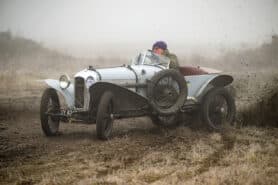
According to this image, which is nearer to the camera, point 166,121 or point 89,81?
point 89,81

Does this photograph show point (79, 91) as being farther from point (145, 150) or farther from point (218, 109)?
point (218, 109)

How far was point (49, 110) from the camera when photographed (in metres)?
9.27

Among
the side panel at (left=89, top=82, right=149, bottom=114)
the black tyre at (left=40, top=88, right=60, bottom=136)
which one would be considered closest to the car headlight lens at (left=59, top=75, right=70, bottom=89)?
the black tyre at (left=40, top=88, right=60, bottom=136)

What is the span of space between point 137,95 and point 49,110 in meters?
1.74

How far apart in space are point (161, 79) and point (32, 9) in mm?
27673

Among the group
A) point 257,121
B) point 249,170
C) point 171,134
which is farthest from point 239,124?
point 249,170

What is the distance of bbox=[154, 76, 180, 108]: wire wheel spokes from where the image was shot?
370 inches

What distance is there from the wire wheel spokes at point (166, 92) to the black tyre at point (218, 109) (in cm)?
81

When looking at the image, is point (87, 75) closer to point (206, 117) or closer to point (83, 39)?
point (206, 117)

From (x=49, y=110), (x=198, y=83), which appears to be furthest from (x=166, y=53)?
(x=49, y=110)

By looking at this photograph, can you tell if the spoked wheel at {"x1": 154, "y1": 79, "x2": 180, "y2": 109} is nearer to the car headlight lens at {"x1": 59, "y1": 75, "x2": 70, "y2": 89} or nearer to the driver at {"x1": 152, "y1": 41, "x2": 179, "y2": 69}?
the driver at {"x1": 152, "y1": 41, "x2": 179, "y2": 69}

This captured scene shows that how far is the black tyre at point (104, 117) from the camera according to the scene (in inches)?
329

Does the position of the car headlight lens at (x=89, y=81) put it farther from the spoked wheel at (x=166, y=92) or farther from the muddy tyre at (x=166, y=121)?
the muddy tyre at (x=166, y=121)

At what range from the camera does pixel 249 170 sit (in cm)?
621
